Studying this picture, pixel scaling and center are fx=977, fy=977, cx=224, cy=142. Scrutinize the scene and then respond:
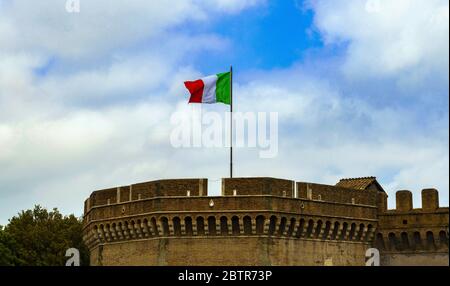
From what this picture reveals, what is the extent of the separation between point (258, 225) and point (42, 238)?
29930 mm

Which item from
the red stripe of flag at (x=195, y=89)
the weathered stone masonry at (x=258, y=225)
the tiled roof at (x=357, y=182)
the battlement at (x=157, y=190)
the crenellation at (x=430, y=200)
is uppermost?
the red stripe of flag at (x=195, y=89)

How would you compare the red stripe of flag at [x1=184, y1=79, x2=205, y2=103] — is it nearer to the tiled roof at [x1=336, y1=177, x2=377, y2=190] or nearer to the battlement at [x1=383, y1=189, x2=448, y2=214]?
the tiled roof at [x1=336, y1=177, x2=377, y2=190]

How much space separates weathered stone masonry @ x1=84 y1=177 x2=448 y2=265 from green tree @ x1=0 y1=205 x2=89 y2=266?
815 inches

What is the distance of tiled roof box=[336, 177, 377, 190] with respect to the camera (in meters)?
46.8

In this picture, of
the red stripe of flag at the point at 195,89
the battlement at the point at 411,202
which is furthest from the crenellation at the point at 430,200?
the red stripe of flag at the point at 195,89

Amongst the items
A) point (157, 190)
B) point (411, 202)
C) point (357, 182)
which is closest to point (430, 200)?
point (411, 202)

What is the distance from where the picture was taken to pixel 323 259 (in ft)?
138

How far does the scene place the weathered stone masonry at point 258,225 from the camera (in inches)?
1577

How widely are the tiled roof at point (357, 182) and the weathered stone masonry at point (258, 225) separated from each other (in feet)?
6.35

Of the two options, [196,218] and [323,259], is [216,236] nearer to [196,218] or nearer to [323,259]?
[196,218]

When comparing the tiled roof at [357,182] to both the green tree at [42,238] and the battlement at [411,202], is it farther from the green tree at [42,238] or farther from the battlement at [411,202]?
the green tree at [42,238]

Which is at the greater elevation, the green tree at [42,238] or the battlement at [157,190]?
the green tree at [42,238]
